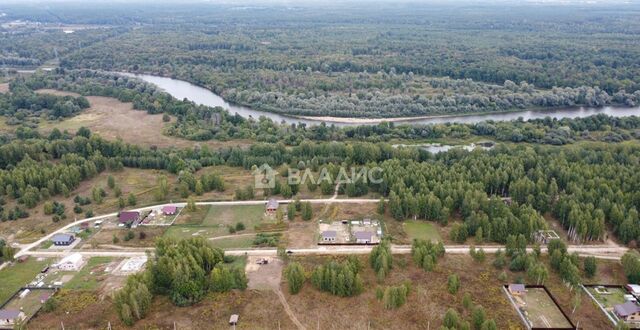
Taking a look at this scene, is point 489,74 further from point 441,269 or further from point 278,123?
point 441,269

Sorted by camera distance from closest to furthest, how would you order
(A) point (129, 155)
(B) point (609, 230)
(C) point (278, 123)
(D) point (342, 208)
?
(B) point (609, 230)
(D) point (342, 208)
(A) point (129, 155)
(C) point (278, 123)

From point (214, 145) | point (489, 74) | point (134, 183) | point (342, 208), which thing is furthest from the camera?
point (489, 74)

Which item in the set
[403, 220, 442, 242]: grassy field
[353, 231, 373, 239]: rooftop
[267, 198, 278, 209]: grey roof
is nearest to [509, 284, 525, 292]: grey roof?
[403, 220, 442, 242]: grassy field

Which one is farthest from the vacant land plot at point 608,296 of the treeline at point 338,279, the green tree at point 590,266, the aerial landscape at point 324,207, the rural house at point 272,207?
the rural house at point 272,207

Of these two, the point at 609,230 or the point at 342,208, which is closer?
the point at 609,230

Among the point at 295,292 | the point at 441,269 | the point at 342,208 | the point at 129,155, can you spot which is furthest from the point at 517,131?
the point at 129,155

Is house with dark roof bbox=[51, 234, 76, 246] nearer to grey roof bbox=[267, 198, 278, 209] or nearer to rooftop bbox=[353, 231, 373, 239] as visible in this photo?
grey roof bbox=[267, 198, 278, 209]

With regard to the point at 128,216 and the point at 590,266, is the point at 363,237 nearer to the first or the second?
the point at 590,266
